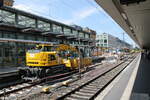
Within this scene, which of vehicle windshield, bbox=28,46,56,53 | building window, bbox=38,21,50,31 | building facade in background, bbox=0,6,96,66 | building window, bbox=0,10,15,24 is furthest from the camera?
building window, bbox=38,21,50,31

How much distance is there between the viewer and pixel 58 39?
110 feet

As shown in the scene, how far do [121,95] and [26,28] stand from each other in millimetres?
19000

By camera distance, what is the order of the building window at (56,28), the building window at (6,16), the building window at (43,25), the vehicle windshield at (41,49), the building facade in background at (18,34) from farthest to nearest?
the building window at (56,28) → the building window at (43,25) → the building window at (6,16) → the building facade in background at (18,34) → the vehicle windshield at (41,49)

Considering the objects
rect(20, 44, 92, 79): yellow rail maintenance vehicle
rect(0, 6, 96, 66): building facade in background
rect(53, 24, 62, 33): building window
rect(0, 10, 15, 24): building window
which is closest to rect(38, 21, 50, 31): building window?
rect(0, 6, 96, 66): building facade in background

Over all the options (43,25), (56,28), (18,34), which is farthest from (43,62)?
(56,28)

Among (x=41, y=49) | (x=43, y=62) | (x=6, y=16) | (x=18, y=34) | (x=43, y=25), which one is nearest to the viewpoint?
(x=43, y=62)

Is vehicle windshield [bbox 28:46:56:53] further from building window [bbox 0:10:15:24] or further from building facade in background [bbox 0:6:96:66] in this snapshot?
building window [bbox 0:10:15:24]

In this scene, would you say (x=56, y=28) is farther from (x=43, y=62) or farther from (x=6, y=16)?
(x=43, y=62)

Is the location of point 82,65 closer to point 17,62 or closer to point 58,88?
point 17,62

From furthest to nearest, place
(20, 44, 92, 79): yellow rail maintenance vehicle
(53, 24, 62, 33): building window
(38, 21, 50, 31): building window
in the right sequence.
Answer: (53, 24, 62, 33): building window, (38, 21, 50, 31): building window, (20, 44, 92, 79): yellow rail maintenance vehicle

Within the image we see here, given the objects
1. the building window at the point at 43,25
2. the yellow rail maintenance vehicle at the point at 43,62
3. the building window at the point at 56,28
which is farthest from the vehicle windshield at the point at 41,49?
the building window at the point at 56,28

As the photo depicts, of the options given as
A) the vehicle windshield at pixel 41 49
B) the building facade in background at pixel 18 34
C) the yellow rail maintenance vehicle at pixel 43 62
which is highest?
the building facade in background at pixel 18 34

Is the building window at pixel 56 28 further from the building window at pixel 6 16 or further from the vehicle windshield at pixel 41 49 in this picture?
the vehicle windshield at pixel 41 49

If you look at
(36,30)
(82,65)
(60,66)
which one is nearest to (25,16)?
(36,30)
